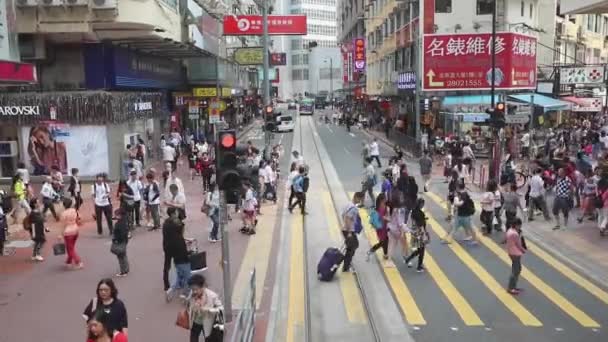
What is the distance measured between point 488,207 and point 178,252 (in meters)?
8.67

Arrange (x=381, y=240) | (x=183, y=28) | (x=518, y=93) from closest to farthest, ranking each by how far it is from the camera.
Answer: (x=381, y=240), (x=183, y=28), (x=518, y=93)

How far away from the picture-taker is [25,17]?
2427 centimetres

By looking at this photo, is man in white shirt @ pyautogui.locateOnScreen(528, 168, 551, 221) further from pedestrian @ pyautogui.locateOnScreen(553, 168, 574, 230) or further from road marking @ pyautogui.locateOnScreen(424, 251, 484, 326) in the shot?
road marking @ pyautogui.locateOnScreen(424, 251, 484, 326)

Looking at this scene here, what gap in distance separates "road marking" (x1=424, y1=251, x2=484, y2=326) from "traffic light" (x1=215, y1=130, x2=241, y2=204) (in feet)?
14.2

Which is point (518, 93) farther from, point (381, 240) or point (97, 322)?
point (97, 322)

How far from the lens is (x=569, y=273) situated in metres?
13.2

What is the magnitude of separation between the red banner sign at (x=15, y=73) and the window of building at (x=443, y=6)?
31.7m

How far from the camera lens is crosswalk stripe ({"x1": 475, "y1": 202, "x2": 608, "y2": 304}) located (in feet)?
39.0

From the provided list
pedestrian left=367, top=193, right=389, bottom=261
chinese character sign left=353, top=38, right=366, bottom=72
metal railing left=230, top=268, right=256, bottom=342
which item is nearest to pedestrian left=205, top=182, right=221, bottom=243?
pedestrian left=367, top=193, right=389, bottom=261

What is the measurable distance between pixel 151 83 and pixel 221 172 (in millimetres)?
27209

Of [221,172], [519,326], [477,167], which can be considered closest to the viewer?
[221,172]

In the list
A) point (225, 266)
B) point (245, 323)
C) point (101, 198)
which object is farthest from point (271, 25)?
point (245, 323)

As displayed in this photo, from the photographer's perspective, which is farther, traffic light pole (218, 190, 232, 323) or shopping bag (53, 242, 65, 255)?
shopping bag (53, 242, 65, 255)

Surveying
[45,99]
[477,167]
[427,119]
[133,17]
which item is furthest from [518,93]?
[45,99]
